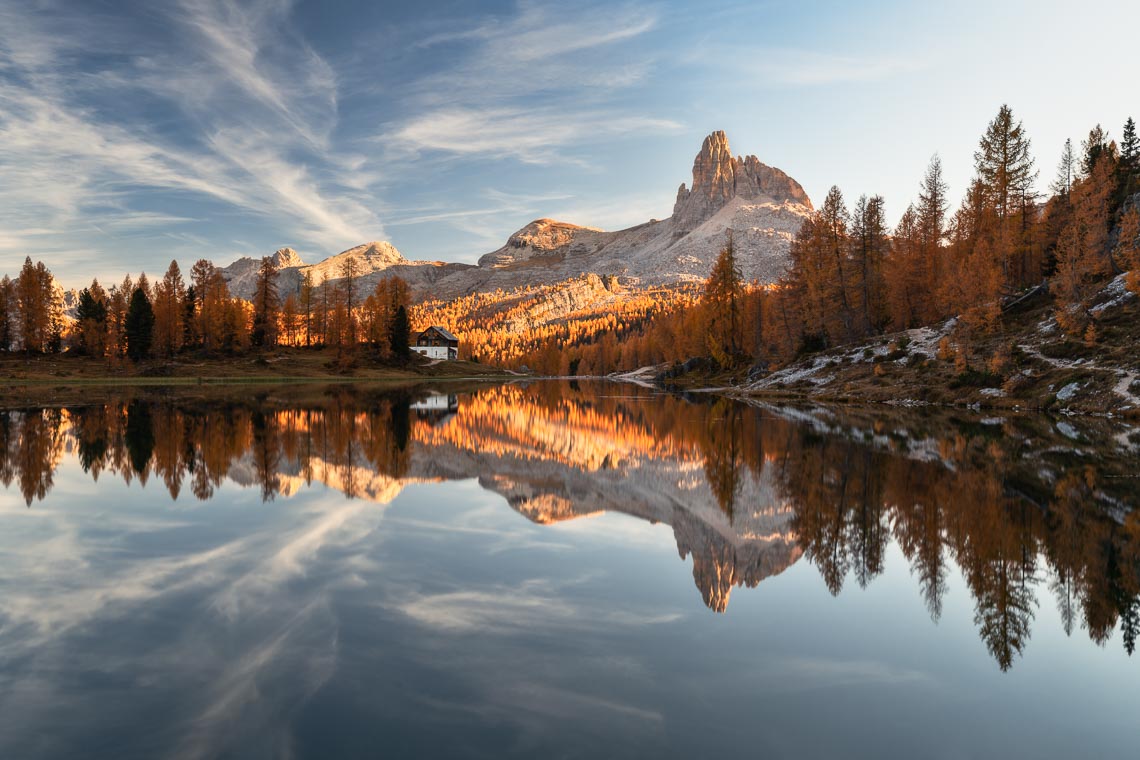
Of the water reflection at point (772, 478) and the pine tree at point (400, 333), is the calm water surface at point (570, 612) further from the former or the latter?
the pine tree at point (400, 333)

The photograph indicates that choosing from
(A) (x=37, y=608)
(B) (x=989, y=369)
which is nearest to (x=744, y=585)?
(A) (x=37, y=608)

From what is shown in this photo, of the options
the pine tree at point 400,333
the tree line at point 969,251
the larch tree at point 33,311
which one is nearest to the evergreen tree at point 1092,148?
the tree line at point 969,251

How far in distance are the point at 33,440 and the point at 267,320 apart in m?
93.5

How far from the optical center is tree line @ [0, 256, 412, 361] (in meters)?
98.7

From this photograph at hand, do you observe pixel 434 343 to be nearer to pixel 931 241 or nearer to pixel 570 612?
pixel 931 241

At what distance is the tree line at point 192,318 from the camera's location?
324 ft

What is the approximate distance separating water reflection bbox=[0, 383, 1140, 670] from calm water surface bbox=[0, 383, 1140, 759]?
4.1 inches

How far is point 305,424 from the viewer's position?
32469mm

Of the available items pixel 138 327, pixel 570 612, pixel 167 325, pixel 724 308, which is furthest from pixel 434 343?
pixel 570 612

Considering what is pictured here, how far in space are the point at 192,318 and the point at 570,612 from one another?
120428mm

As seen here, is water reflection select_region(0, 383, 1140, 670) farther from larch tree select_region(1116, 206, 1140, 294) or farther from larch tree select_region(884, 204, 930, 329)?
larch tree select_region(884, 204, 930, 329)

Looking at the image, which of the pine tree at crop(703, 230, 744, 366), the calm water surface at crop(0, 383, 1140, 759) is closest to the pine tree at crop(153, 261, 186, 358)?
the pine tree at crop(703, 230, 744, 366)

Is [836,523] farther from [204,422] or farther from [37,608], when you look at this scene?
[204,422]

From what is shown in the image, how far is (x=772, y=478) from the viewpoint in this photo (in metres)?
17.9
